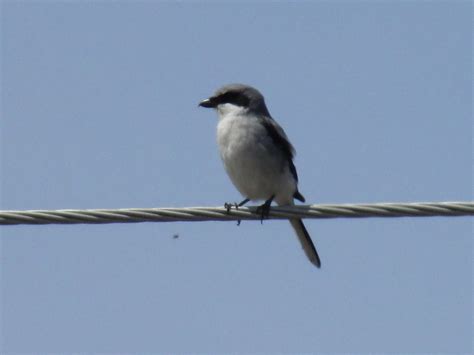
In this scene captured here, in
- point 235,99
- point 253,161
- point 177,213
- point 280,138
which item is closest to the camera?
point 177,213

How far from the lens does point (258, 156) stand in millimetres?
8852

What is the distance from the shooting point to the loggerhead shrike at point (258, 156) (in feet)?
29.1

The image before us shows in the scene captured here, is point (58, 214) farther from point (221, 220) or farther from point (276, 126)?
point (276, 126)

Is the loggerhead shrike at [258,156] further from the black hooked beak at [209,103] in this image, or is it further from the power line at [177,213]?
Answer: the power line at [177,213]

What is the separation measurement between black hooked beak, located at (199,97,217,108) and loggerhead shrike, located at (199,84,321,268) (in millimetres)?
184

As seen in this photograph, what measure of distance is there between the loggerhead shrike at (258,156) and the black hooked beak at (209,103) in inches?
7.2

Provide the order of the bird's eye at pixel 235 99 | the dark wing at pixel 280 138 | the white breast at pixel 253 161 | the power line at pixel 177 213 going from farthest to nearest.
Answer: the bird's eye at pixel 235 99 → the dark wing at pixel 280 138 → the white breast at pixel 253 161 → the power line at pixel 177 213

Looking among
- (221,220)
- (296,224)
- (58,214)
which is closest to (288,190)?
(296,224)

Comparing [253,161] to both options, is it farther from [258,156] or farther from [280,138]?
[280,138]

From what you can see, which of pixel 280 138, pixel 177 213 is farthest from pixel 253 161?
pixel 177 213

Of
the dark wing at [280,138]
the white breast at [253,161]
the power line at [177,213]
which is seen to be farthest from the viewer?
the dark wing at [280,138]

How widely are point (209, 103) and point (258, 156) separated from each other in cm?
104

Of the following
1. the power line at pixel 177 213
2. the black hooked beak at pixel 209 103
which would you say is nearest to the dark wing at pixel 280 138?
the black hooked beak at pixel 209 103

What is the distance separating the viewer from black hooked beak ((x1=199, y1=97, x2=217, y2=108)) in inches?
377
